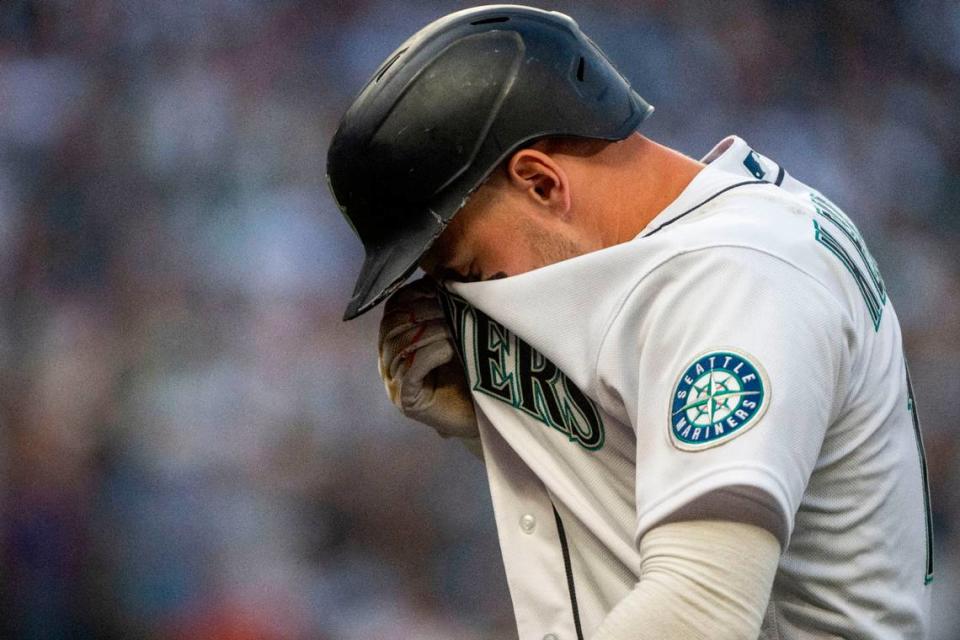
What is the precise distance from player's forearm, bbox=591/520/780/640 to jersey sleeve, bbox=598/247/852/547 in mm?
19

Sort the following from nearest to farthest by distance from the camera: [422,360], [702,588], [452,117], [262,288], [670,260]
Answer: [702,588] < [670,260] < [452,117] < [422,360] < [262,288]

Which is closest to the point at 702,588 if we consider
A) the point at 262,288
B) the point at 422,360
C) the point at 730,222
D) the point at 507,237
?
the point at 730,222

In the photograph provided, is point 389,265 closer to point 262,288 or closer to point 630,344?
point 630,344

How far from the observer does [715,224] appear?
3.85 ft

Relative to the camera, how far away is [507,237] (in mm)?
1365

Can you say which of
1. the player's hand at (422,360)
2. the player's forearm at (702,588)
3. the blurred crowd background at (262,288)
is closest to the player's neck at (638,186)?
the player's hand at (422,360)

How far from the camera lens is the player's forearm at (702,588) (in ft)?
3.27

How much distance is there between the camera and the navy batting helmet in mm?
1334

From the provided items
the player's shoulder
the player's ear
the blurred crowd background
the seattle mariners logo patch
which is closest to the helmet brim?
the player's ear

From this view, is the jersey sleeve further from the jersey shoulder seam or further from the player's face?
the player's face

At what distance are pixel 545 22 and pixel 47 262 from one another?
78.3 inches

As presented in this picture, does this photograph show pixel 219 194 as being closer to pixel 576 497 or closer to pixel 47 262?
pixel 47 262

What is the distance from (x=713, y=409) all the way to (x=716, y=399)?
11mm

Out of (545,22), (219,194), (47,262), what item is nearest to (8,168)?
(47,262)
